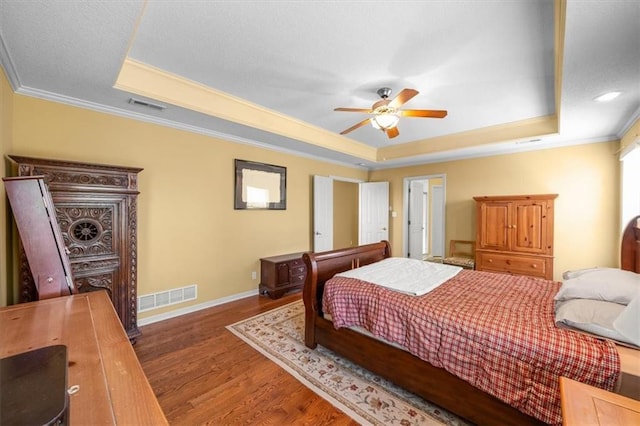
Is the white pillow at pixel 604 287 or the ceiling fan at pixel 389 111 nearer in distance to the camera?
the white pillow at pixel 604 287

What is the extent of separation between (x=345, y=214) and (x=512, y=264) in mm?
3974

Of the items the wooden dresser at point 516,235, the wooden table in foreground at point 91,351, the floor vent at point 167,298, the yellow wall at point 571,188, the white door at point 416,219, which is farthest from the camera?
the white door at point 416,219

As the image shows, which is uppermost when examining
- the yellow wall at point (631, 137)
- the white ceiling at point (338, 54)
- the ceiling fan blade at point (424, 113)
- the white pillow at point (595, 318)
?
the white ceiling at point (338, 54)

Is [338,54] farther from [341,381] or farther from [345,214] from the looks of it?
[345,214]

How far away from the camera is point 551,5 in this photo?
5.47 feet

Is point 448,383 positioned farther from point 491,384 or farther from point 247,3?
point 247,3

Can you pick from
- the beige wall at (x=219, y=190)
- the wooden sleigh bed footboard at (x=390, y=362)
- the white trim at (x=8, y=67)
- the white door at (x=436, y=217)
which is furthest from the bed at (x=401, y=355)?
the white door at (x=436, y=217)

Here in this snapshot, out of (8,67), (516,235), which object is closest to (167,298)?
(8,67)

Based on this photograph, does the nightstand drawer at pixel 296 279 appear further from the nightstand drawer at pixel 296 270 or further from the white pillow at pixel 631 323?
the white pillow at pixel 631 323

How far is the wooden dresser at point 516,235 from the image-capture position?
372 centimetres

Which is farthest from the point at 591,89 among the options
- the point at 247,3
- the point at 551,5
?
the point at 247,3

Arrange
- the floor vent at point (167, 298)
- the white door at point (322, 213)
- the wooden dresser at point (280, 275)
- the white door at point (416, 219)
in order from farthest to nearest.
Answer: the white door at point (416, 219) → the white door at point (322, 213) → the wooden dresser at point (280, 275) → the floor vent at point (167, 298)

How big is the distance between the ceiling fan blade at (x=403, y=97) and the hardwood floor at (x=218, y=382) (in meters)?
2.50

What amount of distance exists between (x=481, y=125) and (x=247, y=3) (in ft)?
12.0
